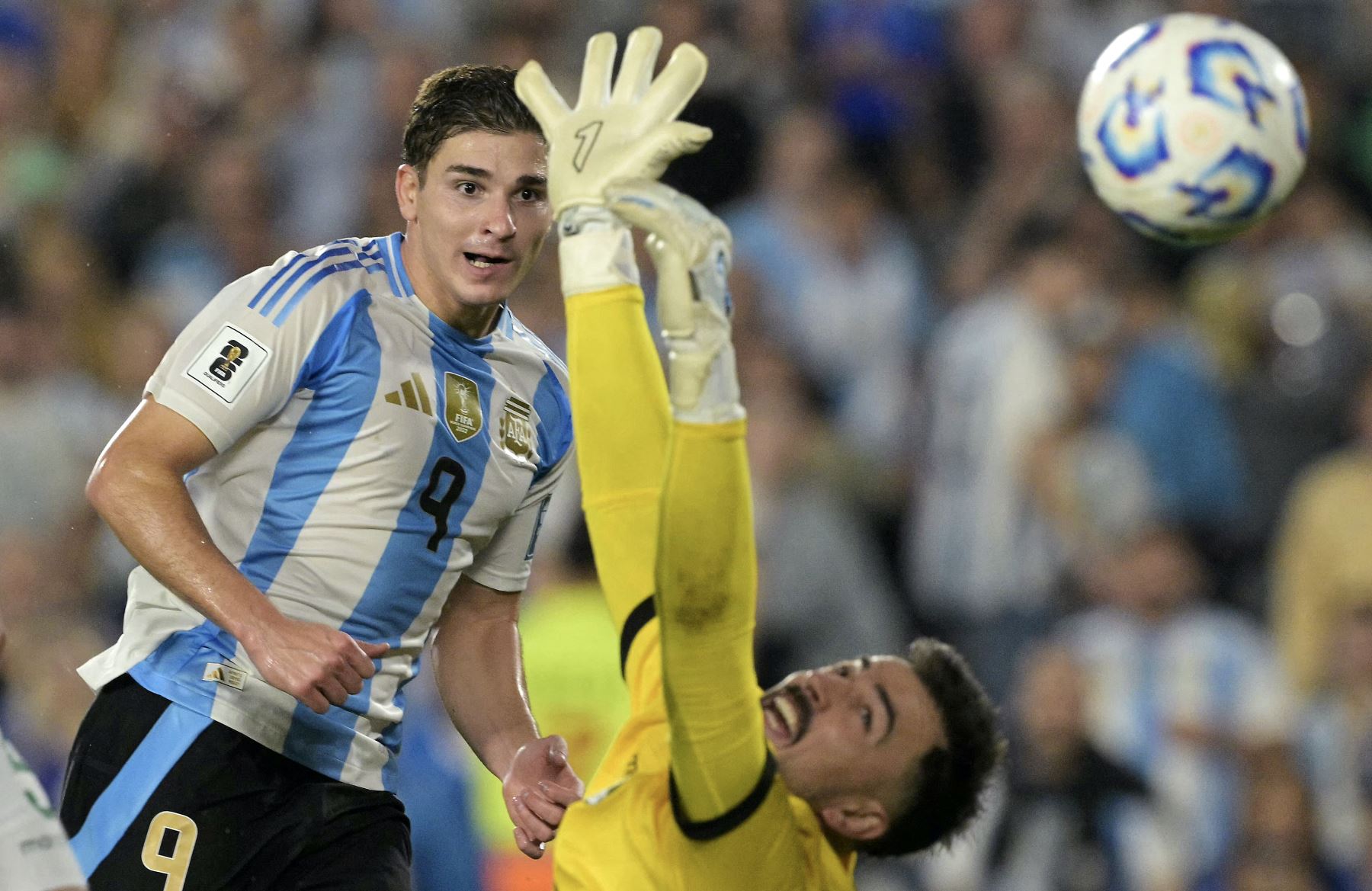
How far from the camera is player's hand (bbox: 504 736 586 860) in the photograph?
13.4 ft

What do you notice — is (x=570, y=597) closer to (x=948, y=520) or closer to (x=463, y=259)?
(x=948, y=520)

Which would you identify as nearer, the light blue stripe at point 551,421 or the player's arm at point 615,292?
the player's arm at point 615,292

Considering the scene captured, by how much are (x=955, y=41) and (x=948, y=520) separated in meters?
2.71

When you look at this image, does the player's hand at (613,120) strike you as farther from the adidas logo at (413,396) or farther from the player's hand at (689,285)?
the adidas logo at (413,396)

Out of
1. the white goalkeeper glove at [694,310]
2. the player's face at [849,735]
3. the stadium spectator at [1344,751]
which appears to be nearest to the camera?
the white goalkeeper glove at [694,310]

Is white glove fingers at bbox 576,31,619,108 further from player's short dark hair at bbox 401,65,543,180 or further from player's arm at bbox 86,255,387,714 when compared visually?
player's arm at bbox 86,255,387,714

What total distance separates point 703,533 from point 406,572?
1063 mm

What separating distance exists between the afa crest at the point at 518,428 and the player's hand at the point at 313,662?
33.4 inches

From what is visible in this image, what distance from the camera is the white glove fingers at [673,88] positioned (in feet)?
11.8

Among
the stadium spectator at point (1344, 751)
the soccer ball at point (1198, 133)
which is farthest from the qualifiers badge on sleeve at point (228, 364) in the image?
the stadium spectator at point (1344, 751)

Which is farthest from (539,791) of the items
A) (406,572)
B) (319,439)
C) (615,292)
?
(615,292)

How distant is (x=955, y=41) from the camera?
9.62m

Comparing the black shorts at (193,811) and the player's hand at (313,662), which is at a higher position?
the player's hand at (313,662)

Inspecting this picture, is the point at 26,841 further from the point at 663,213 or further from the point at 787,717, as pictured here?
the point at 787,717
